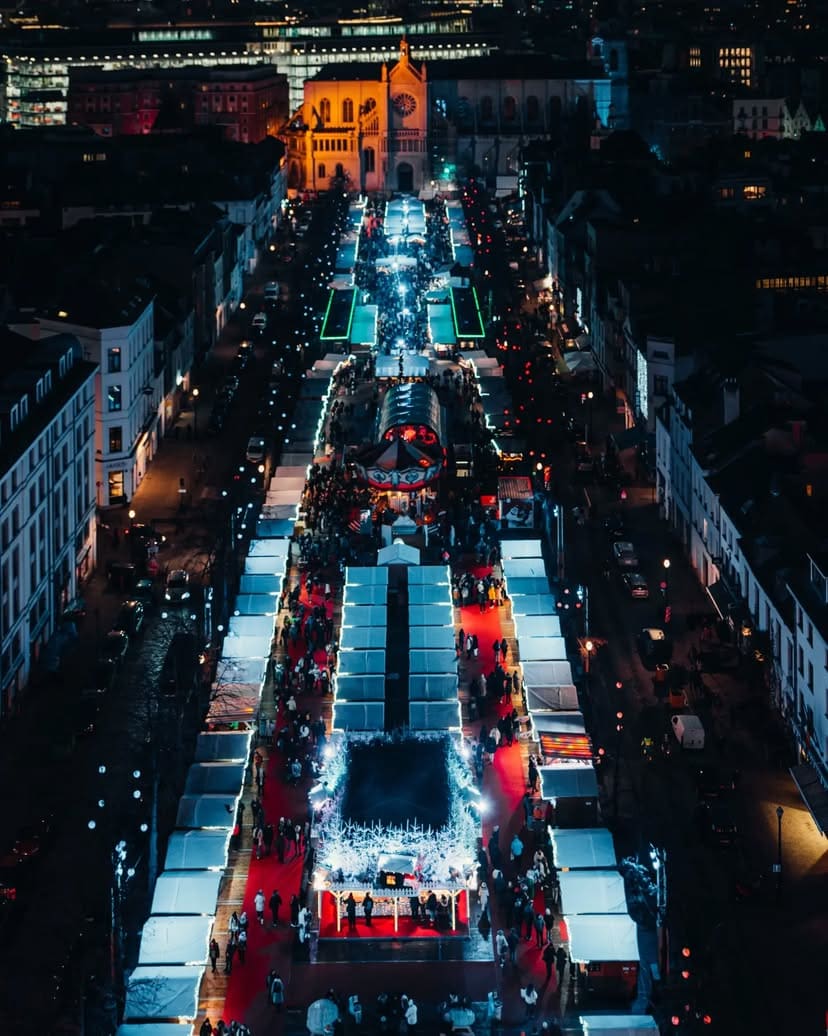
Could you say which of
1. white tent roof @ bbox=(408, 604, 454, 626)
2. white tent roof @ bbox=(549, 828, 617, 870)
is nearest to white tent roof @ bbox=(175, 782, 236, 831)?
white tent roof @ bbox=(549, 828, 617, 870)

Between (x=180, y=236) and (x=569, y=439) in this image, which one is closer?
(x=569, y=439)

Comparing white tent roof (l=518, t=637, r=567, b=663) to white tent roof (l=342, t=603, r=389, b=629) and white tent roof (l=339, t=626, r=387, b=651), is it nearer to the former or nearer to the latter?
white tent roof (l=339, t=626, r=387, b=651)

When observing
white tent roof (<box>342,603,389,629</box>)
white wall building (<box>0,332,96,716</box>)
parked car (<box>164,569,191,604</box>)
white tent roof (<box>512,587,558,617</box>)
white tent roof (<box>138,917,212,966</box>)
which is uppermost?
white wall building (<box>0,332,96,716</box>)

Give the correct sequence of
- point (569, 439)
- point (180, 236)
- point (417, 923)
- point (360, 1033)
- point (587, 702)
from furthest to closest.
A: point (180, 236) → point (569, 439) → point (587, 702) → point (417, 923) → point (360, 1033)

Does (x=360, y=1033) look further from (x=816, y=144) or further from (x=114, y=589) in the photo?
(x=816, y=144)

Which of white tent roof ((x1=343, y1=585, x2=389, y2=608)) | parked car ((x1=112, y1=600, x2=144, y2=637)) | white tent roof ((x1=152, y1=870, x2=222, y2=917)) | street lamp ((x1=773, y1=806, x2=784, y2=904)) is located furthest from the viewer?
white tent roof ((x1=343, y1=585, x2=389, y2=608))

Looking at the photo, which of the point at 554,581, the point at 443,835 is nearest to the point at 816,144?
the point at 554,581
